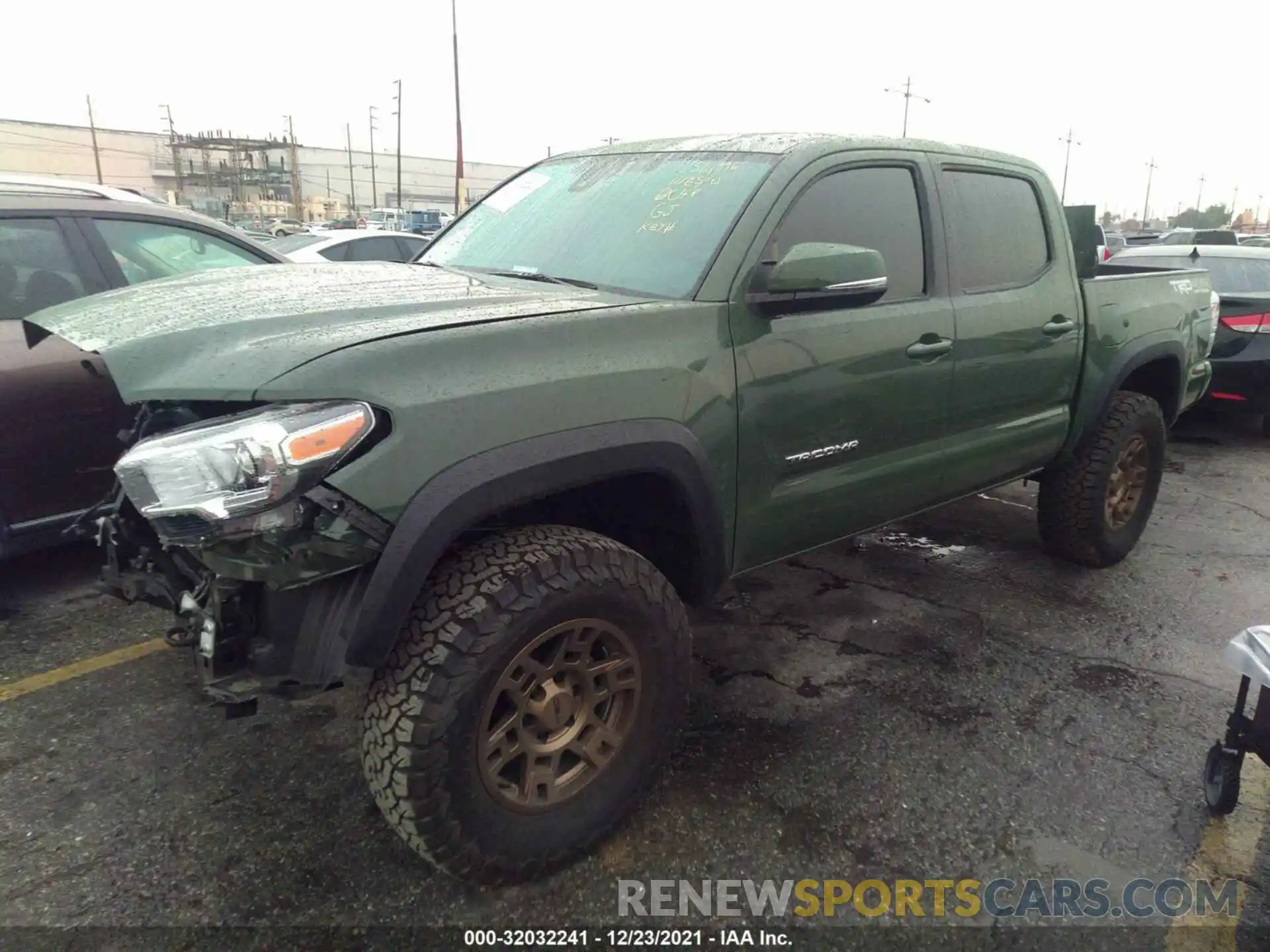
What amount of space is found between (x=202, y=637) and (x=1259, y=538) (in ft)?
18.2

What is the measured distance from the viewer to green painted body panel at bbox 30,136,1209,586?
74.4 inches

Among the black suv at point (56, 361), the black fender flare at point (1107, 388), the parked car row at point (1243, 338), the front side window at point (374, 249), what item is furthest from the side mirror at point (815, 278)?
the front side window at point (374, 249)

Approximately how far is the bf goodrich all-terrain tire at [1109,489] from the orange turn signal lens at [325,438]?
11.5 feet

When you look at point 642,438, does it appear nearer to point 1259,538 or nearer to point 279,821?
point 279,821

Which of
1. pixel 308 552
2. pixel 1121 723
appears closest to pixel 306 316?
pixel 308 552

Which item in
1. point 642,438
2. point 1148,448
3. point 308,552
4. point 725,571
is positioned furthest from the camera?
point 1148,448

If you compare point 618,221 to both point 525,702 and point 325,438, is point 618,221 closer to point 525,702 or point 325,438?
point 325,438

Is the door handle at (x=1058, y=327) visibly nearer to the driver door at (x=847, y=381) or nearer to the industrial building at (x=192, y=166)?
the driver door at (x=847, y=381)

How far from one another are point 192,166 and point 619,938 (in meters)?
90.8

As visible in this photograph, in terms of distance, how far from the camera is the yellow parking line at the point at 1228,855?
6.98 ft

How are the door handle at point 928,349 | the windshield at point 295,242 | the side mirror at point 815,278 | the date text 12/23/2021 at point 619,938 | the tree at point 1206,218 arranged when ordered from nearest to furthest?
1. the date text 12/23/2021 at point 619,938
2. the side mirror at point 815,278
3. the door handle at point 928,349
4. the windshield at point 295,242
5. the tree at point 1206,218

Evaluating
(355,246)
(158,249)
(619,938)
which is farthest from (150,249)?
(355,246)

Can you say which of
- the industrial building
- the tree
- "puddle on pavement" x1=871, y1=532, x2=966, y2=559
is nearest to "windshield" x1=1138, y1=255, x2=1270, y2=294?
"puddle on pavement" x1=871, y1=532, x2=966, y2=559

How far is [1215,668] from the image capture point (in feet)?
11.4
